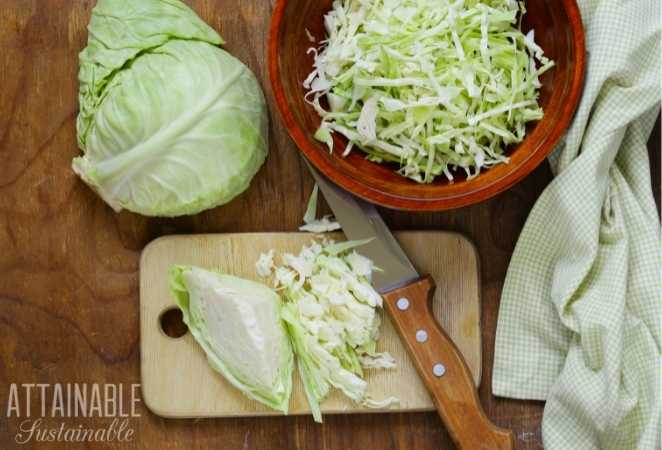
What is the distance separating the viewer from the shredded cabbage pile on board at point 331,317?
2006 mm

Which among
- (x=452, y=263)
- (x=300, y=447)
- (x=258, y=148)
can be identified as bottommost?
(x=300, y=447)

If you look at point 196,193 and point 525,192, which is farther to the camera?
point 525,192

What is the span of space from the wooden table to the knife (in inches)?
4.2

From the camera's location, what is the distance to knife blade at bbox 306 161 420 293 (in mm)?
2004

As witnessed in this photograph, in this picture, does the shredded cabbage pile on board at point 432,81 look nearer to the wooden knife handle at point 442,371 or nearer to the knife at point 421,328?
the knife at point 421,328

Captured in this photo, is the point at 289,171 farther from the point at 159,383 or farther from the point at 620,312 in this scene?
the point at 620,312

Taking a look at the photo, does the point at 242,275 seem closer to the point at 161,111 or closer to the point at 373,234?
A: the point at 373,234

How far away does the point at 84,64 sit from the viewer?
196 cm

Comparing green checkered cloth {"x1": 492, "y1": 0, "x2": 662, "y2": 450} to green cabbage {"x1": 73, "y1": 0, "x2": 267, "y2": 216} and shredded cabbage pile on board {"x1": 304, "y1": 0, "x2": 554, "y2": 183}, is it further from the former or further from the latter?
green cabbage {"x1": 73, "y1": 0, "x2": 267, "y2": 216}

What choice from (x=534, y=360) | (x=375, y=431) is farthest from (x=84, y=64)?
(x=534, y=360)

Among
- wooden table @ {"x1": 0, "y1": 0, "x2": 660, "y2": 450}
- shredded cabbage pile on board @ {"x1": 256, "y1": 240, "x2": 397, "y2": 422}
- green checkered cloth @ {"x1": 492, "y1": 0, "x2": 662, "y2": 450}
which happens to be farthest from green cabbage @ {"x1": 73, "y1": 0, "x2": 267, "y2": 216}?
green checkered cloth @ {"x1": 492, "y1": 0, "x2": 662, "y2": 450}

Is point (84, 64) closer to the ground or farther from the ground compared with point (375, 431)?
farther from the ground

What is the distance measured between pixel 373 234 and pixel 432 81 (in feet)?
1.35

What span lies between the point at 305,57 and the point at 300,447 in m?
0.97
